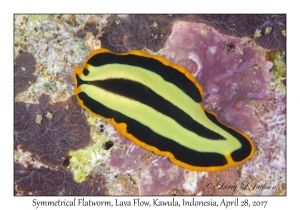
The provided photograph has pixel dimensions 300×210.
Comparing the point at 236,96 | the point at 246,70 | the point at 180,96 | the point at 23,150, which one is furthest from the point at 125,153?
the point at 246,70

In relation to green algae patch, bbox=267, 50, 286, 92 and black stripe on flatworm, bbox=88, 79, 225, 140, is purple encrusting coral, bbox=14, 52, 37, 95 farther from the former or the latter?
green algae patch, bbox=267, 50, 286, 92

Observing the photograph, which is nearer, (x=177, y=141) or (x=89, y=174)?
A: (x=177, y=141)

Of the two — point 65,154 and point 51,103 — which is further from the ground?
point 51,103

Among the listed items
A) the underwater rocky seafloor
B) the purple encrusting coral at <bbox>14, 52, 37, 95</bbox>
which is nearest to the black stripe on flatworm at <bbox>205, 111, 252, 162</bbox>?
the underwater rocky seafloor

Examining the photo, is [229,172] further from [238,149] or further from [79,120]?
[79,120]

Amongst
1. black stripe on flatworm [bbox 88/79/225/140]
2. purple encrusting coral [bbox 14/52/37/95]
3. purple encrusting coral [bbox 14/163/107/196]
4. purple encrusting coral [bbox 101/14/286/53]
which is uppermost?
purple encrusting coral [bbox 101/14/286/53]
